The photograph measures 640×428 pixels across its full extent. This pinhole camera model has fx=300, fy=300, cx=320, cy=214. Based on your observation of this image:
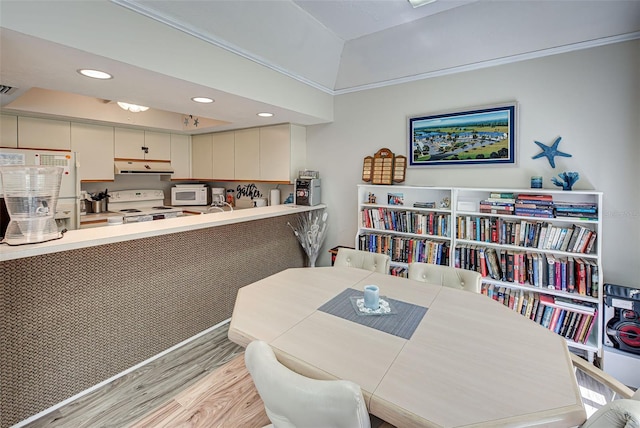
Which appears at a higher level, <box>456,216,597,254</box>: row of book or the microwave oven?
the microwave oven

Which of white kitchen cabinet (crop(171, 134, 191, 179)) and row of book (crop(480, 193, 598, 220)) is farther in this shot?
white kitchen cabinet (crop(171, 134, 191, 179))

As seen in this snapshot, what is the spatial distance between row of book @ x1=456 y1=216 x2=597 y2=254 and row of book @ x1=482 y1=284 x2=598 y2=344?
1.40ft

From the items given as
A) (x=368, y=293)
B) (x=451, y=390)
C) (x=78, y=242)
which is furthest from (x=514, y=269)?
(x=78, y=242)

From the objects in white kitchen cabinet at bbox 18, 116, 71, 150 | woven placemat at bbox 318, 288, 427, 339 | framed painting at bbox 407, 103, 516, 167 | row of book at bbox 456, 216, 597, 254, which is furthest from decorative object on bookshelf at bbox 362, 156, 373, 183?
white kitchen cabinet at bbox 18, 116, 71, 150

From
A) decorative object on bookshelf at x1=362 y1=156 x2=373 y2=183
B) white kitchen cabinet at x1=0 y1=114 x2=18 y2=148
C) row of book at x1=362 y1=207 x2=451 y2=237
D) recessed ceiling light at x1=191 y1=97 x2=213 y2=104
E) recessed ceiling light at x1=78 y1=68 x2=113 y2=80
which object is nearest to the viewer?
recessed ceiling light at x1=78 y1=68 x2=113 y2=80

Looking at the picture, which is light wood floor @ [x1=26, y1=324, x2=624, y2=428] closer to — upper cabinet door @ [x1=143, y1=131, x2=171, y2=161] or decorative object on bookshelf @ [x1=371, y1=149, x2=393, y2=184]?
decorative object on bookshelf @ [x1=371, y1=149, x2=393, y2=184]

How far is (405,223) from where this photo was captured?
10.2ft

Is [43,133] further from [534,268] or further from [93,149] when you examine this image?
[534,268]

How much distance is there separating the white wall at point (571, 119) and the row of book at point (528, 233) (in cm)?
26

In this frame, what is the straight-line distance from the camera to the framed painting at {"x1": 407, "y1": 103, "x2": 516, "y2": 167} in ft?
8.84

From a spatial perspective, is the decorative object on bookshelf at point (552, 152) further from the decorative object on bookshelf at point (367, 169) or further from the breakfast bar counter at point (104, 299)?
the breakfast bar counter at point (104, 299)

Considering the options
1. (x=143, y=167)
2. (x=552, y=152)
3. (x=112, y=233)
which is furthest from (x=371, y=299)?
(x=143, y=167)

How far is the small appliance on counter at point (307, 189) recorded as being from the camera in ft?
12.0

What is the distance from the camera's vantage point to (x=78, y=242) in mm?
1767
